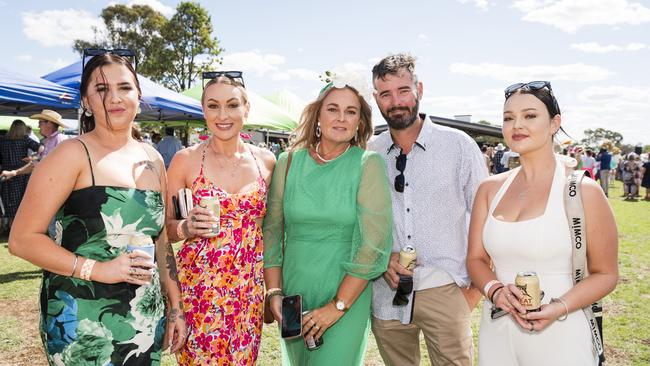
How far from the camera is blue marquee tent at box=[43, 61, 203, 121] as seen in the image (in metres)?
9.31

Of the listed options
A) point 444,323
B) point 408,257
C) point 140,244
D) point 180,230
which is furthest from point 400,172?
point 140,244

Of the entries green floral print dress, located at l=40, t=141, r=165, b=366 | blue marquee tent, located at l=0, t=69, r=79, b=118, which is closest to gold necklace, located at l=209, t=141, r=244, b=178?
green floral print dress, located at l=40, t=141, r=165, b=366

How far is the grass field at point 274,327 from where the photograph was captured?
4711mm

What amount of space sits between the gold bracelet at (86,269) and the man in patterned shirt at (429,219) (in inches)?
69.5

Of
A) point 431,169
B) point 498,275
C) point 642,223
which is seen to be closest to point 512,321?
point 498,275

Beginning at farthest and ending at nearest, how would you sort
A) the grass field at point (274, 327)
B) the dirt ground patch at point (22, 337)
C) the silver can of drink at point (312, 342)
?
A: the grass field at point (274, 327) < the dirt ground patch at point (22, 337) < the silver can of drink at point (312, 342)

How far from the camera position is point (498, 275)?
244 cm

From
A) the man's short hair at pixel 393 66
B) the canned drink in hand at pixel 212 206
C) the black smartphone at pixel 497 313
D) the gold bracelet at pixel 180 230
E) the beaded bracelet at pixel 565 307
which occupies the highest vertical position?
the man's short hair at pixel 393 66

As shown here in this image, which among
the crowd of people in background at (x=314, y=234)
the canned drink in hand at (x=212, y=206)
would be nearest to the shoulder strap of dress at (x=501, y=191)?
the crowd of people in background at (x=314, y=234)

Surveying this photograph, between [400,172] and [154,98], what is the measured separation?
906 centimetres

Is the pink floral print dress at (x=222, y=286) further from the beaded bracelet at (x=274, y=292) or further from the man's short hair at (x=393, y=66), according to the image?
the man's short hair at (x=393, y=66)

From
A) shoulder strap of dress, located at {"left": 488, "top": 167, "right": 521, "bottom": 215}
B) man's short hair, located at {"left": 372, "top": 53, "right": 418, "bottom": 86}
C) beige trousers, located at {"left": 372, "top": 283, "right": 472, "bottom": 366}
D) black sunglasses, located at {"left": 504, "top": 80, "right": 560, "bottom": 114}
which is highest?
man's short hair, located at {"left": 372, "top": 53, "right": 418, "bottom": 86}

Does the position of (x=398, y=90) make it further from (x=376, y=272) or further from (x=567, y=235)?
(x=567, y=235)

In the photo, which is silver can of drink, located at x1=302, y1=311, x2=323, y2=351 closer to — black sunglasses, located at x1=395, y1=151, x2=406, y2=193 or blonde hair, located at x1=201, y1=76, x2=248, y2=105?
black sunglasses, located at x1=395, y1=151, x2=406, y2=193
